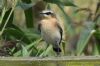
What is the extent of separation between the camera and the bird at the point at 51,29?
495 cm

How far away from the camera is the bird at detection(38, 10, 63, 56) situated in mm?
4953

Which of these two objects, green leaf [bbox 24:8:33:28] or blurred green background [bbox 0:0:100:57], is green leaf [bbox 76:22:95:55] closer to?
blurred green background [bbox 0:0:100:57]

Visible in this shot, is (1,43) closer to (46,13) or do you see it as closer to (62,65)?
(46,13)

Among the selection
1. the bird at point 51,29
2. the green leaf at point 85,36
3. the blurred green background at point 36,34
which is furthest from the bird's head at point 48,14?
the green leaf at point 85,36

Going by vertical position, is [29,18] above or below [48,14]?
below

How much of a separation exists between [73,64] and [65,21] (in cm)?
237

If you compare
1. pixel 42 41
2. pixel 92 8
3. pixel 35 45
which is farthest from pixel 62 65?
pixel 92 8

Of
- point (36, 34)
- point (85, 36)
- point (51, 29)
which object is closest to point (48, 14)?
point (51, 29)

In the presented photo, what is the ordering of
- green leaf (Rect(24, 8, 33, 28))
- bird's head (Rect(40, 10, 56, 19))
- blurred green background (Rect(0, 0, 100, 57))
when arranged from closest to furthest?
blurred green background (Rect(0, 0, 100, 57)), bird's head (Rect(40, 10, 56, 19)), green leaf (Rect(24, 8, 33, 28))

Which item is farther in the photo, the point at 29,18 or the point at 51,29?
the point at 29,18

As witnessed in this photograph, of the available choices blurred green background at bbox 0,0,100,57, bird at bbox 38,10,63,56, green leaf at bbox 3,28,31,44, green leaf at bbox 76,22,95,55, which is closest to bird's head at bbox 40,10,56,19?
bird at bbox 38,10,63,56

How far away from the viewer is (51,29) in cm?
500

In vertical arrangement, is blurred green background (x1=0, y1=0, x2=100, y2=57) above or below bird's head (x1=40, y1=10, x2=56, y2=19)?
below

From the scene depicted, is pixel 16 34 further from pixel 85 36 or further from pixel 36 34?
pixel 85 36
